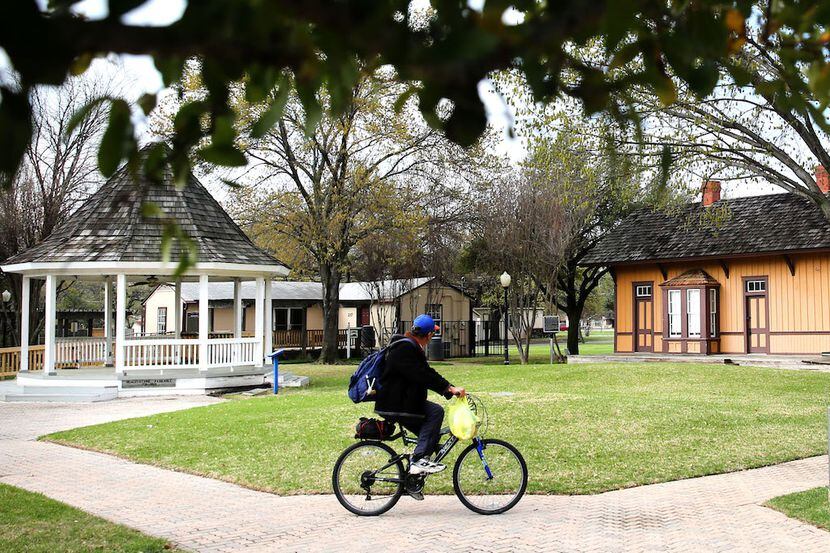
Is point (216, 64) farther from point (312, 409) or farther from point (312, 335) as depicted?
point (312, 335)

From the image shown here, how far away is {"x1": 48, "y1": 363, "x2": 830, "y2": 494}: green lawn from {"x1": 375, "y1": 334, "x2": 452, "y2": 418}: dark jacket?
5.74ft

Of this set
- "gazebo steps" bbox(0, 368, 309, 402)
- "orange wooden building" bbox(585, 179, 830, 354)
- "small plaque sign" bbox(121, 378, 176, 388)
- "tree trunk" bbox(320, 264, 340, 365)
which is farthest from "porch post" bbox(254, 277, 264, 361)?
"orange wooden building" bbox(585, 179, 830, 354)

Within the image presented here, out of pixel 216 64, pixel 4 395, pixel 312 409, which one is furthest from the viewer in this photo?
pixel 4 395

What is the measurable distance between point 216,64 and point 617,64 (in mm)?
1059

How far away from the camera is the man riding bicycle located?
7703 mm

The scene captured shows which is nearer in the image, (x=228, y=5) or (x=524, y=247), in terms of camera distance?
(x=228, y=5)

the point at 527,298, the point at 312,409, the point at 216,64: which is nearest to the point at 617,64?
the point at 216,64

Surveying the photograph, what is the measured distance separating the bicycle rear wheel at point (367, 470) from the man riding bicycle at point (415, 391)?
0.27 metres

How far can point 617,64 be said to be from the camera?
2.28m

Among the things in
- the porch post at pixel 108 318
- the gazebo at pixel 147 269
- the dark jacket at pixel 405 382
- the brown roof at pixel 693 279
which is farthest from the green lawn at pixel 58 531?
the brown roof at pixel 693 279

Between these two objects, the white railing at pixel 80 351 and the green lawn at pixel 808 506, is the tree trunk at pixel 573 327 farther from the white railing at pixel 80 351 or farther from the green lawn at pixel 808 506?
the green lawn at pixel 808 506

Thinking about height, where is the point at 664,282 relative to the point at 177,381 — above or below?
above

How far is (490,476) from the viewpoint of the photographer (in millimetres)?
7941

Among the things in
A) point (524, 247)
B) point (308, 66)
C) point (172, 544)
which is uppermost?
point (524, 247)
